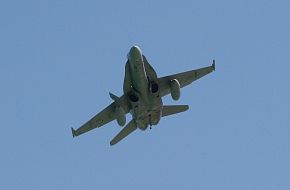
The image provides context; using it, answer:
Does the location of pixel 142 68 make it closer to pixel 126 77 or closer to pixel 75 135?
pixel 126 77

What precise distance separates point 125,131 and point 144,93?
5.62m

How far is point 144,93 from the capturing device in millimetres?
114062

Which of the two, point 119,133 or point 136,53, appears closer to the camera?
point 136,53

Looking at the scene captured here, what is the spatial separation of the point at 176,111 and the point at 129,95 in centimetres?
456

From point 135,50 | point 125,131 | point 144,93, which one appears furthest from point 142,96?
point 125,131

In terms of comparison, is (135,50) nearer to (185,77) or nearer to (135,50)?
(135,50)

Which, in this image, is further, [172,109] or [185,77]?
[172,109]

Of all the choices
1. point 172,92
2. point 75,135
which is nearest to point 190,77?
point 172,92

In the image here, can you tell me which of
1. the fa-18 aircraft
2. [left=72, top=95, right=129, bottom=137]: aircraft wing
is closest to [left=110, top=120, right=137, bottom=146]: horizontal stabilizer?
the fa-18 aircraft

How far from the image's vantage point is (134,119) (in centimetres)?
11706

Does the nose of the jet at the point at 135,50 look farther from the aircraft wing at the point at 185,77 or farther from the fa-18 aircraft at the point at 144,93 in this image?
the aircraft wing at the point at 185,77

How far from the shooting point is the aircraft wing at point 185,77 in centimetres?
11519

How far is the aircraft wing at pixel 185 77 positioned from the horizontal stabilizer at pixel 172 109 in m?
2.17

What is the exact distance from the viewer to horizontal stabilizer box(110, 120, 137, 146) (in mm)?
118250
